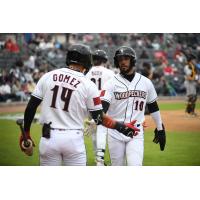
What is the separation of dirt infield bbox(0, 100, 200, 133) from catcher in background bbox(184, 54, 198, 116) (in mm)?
88

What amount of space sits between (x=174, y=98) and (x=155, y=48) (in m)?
0.65

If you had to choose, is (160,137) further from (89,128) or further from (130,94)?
(89,128)

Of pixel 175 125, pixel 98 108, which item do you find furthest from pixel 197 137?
pixel 98 108

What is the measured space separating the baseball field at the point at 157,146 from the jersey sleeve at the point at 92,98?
1164 mm

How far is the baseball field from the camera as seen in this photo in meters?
4.88

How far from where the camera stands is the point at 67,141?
358 cm

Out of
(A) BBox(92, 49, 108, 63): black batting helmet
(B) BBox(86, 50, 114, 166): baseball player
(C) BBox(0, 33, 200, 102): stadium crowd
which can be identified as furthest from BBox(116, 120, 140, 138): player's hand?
(A) BBox(92, 49, 108, 63): black batting helmet

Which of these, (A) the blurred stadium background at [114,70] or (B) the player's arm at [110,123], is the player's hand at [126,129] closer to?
(B) the player's arm at [110,123]

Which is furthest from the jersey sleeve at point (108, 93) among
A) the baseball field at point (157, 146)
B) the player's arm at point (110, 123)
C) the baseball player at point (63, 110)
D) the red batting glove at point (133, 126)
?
the baseball player at point (63, 110)

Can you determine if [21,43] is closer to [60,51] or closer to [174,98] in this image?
[60,51]
